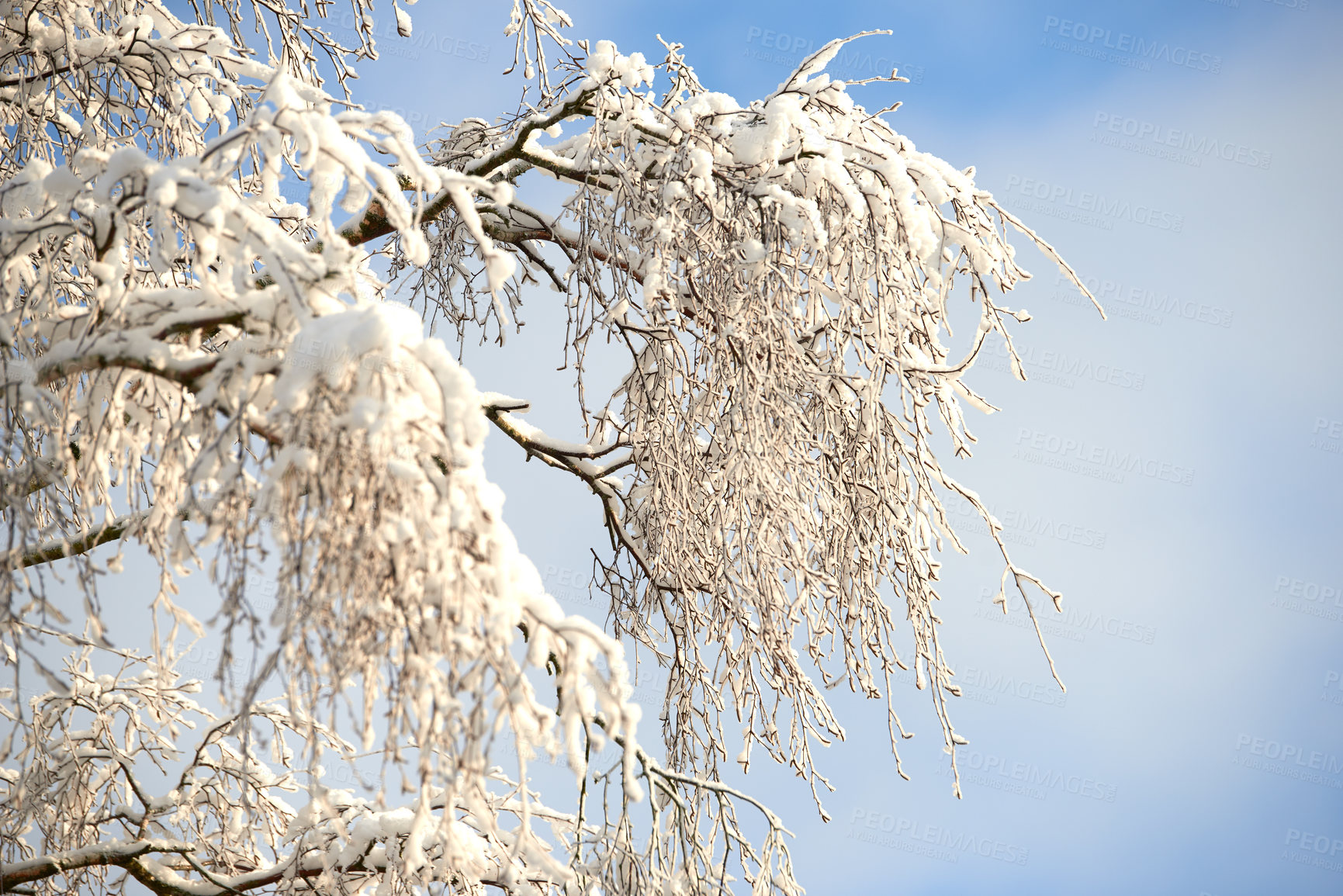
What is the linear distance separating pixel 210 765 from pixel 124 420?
92.9 inches

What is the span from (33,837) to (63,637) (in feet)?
15.7

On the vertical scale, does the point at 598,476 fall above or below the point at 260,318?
above

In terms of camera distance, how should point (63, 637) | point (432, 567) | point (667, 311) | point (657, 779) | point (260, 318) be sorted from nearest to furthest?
point (432, 567), point (260, 318), point (63, 637), point (657, 779), point (667, 311)

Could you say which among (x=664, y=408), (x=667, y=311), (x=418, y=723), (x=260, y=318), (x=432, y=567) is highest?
(x=667, y=311)

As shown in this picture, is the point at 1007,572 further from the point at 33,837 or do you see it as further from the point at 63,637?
the point at 33,837

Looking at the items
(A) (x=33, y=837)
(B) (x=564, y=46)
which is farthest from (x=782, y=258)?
(A) (x=33, y=837)

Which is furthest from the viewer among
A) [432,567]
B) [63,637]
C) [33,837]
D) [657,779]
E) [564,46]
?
[33,837]

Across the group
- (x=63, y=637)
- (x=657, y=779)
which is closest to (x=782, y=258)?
(x=657, y=779)

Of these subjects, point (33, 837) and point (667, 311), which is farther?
point (33, 837)

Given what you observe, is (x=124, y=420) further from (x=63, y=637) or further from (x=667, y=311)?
(x=667, y=311)

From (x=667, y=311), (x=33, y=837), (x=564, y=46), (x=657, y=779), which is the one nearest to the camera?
(x=657, y=779)

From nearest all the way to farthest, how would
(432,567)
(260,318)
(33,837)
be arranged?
1. (432,567)
2. (260,318)
3. (33,837)

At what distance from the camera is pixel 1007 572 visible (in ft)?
11.3

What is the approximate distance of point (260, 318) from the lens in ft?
6.62
